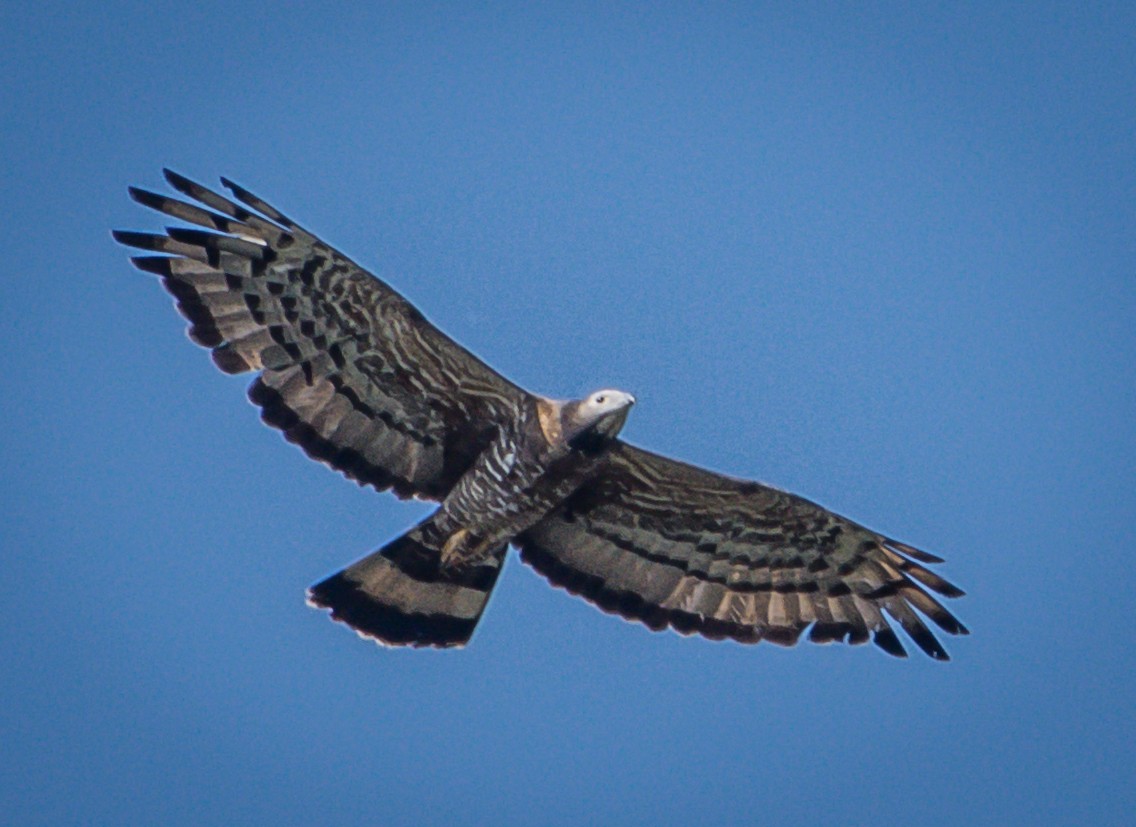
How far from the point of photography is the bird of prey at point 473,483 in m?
11.5

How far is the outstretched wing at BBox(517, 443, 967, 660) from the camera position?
1230cm

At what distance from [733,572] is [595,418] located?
6.21ft

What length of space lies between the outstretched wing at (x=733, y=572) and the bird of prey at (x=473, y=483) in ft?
0.04

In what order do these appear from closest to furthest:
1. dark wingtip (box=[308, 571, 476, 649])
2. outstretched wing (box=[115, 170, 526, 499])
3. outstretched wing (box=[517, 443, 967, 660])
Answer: outstretched wing (box=[115, 170, 526, 499]), dark wingtip (box=[308, 571, 476, 649]), outstretched wing (box=[517, 443, 967, 660])

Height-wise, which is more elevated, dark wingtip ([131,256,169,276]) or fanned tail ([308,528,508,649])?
dark wingtip ([131,256,169,276])

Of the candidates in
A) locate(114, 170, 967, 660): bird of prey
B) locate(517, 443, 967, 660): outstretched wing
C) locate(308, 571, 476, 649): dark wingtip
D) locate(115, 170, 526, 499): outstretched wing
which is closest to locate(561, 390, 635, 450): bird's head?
locate(114, 170, 967, 660): bird of prey

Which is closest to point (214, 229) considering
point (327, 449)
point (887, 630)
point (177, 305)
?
point (177, 305)

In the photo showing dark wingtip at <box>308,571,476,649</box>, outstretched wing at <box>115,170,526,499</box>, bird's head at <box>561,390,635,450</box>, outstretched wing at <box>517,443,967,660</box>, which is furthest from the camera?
outstretched wing at <box>517,443,967,660</box>

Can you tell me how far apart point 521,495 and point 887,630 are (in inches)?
107

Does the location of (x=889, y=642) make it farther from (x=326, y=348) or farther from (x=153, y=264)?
(x=153, y=264)

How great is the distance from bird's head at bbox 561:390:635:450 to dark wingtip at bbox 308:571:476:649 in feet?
5.65

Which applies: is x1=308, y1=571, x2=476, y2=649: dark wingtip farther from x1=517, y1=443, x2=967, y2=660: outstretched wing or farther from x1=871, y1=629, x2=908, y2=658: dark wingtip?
x1=871, y1=629, x2=908, y2=658: dark wingtip

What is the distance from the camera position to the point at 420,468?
12078mm

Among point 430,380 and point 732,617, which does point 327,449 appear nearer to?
point 430,380
